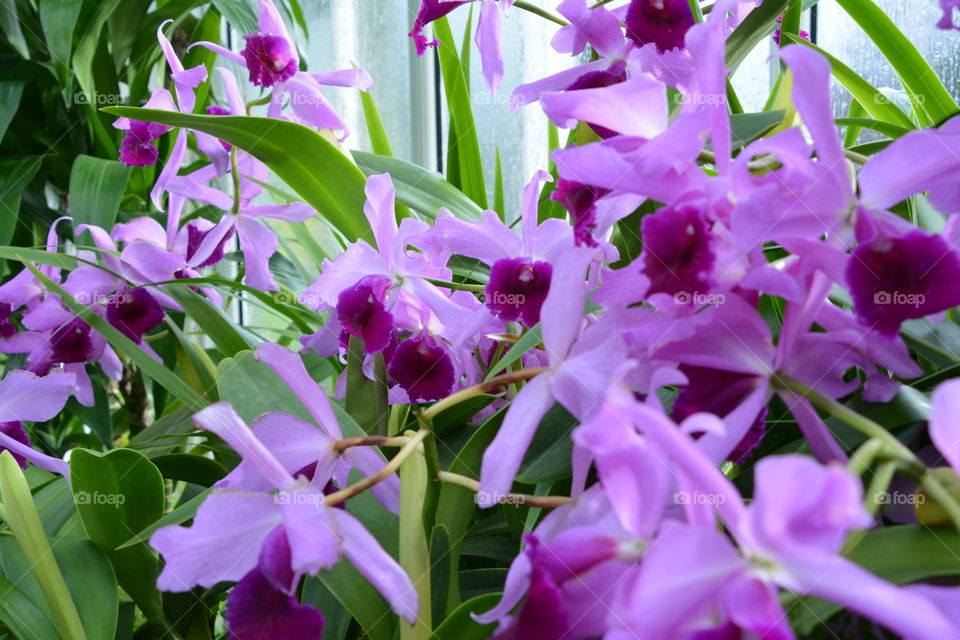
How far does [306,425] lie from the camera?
11.4 inches

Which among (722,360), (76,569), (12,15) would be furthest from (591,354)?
(12,15)

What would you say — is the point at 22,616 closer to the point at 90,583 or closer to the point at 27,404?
the point at 90,583

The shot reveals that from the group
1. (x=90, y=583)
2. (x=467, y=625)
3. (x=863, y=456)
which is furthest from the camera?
(x=90, y=583)

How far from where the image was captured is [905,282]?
21cm

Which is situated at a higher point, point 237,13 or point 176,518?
point 237,13

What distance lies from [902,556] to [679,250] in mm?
103

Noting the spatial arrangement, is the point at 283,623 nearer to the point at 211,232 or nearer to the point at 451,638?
the point at 451,638

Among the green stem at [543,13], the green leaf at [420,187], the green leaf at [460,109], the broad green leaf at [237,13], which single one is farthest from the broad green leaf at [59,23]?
the green stem at [543,13]

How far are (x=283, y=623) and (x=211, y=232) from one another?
42cm

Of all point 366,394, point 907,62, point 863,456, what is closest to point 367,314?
point 366,394

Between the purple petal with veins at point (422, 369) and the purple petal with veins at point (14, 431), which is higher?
the purple petal with veins at point (422, 369)

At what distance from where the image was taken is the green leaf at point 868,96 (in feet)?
1.61

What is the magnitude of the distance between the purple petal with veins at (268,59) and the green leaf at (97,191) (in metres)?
0.46

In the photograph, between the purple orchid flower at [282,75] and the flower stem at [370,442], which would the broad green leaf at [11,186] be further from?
the flower stem at [370,442]
